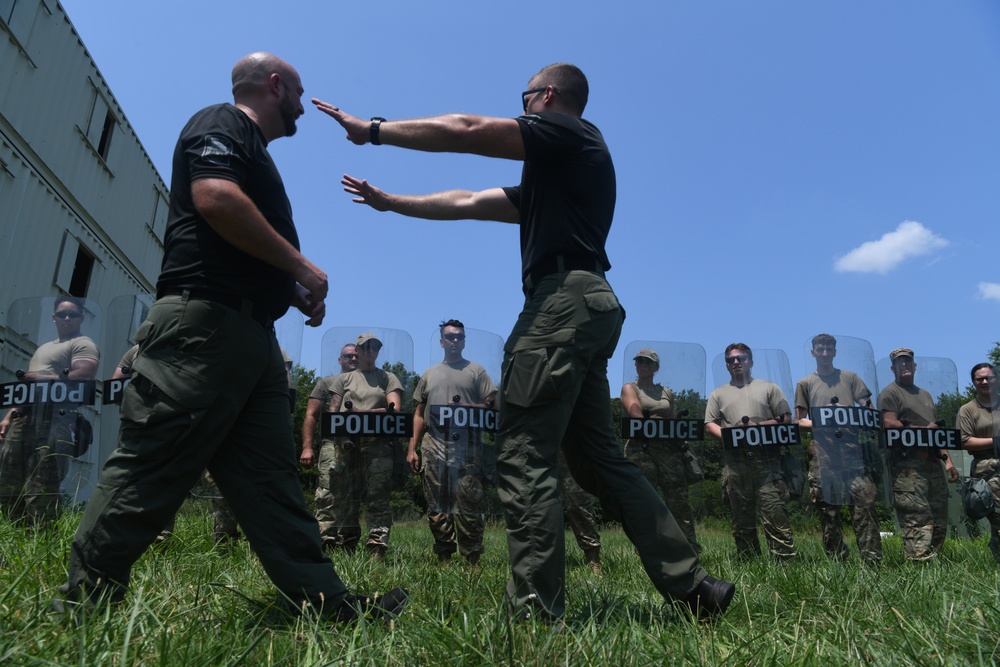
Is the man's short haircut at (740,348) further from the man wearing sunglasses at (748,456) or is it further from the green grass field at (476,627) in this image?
the green grass field at (476,627)

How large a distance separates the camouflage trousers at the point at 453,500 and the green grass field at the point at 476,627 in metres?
3.06

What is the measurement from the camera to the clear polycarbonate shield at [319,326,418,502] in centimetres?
653

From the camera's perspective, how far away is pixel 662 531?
2623 millimetres

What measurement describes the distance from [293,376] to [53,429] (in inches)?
73.1

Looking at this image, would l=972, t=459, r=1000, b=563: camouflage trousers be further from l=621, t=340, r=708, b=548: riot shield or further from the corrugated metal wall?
the corrugated metal wall

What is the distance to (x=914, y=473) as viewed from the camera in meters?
6.59

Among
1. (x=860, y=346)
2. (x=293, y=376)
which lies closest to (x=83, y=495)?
(x=293, y=376)

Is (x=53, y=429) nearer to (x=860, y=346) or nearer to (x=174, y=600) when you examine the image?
(x=174, y=600)

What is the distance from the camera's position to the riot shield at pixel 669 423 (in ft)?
22.5

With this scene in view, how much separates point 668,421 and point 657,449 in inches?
11.3

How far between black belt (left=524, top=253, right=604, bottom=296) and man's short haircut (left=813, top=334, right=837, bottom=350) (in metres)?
4.71

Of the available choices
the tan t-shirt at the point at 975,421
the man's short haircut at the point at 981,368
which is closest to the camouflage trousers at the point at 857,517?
the tan t-shirt at the point at 975,421

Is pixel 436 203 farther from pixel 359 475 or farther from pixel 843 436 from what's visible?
pixel 843 436

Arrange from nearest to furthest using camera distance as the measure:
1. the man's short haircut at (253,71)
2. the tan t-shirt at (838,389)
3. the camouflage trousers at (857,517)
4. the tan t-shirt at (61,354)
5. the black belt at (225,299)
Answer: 1. the black belt at (225,299)
2. the man's short haircut at (253,71)
3. the tan t-shirt at (61,354)
4. the camouflage trousers at (857,517)
5. the tan t-shirt at (838,389)
